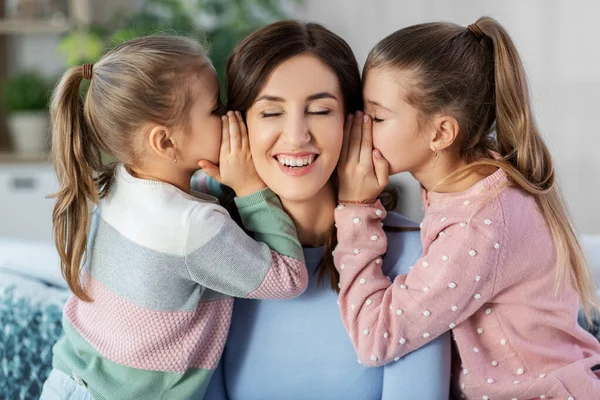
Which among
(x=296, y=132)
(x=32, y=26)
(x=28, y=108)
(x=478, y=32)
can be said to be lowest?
(x=28, y=108)

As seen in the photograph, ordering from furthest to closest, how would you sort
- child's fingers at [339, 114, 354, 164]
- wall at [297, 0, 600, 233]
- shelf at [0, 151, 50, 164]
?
shelf at [0, 151, 50, 164]
wall at [297, 0, 600, 233]
child's fingers at [339, 114, 354, 164]

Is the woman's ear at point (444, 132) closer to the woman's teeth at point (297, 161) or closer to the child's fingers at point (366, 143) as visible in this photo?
the child's fingers at point (366, 143)

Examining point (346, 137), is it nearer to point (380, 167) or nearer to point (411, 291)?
point (380, 167)

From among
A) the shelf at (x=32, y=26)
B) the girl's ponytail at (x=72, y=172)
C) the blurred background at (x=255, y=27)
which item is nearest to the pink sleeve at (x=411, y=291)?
the girl's ponytail at (x=72, y=172)

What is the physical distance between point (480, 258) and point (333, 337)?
0.28m

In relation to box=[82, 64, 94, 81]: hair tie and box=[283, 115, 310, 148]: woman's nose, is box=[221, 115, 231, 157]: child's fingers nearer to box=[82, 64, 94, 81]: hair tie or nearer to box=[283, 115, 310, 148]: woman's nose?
box=[283, 115, 310, 148]: woman's nose

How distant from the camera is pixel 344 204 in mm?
1401

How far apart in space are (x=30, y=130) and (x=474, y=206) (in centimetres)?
336

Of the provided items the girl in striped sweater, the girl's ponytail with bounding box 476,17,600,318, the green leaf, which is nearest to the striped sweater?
the girl in striped sweater

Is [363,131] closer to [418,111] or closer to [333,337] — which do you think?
[418,111]

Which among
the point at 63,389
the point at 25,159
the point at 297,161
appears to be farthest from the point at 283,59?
the point at 25,159

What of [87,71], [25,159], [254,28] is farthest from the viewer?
[25,159]

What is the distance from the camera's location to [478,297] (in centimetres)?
133

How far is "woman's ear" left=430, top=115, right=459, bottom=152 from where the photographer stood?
55.0 inches
